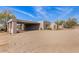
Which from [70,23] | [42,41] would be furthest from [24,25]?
[70,23]

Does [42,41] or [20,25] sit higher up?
[20,25]

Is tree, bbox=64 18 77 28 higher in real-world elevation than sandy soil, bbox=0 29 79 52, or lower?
higher

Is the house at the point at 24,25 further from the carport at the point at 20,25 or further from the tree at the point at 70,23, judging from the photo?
the tree at the point at 70,23

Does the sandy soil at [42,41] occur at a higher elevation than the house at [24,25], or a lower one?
lower

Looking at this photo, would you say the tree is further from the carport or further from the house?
the carport

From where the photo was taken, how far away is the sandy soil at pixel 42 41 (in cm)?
155

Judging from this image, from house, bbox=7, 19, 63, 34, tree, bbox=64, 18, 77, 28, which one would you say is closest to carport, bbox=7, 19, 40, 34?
house, bbox=7, 19, 63, 34

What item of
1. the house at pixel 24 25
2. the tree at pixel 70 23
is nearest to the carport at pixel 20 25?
the house at pixel 24 25

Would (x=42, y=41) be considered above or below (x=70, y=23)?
below

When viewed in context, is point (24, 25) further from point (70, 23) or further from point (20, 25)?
point (70, 23)

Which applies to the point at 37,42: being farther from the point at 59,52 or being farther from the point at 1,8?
the point at 1,8

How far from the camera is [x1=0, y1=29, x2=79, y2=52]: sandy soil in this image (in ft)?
5.10

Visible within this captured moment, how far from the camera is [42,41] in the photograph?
1563mm

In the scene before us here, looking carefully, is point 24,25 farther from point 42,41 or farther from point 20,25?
point 42,41
